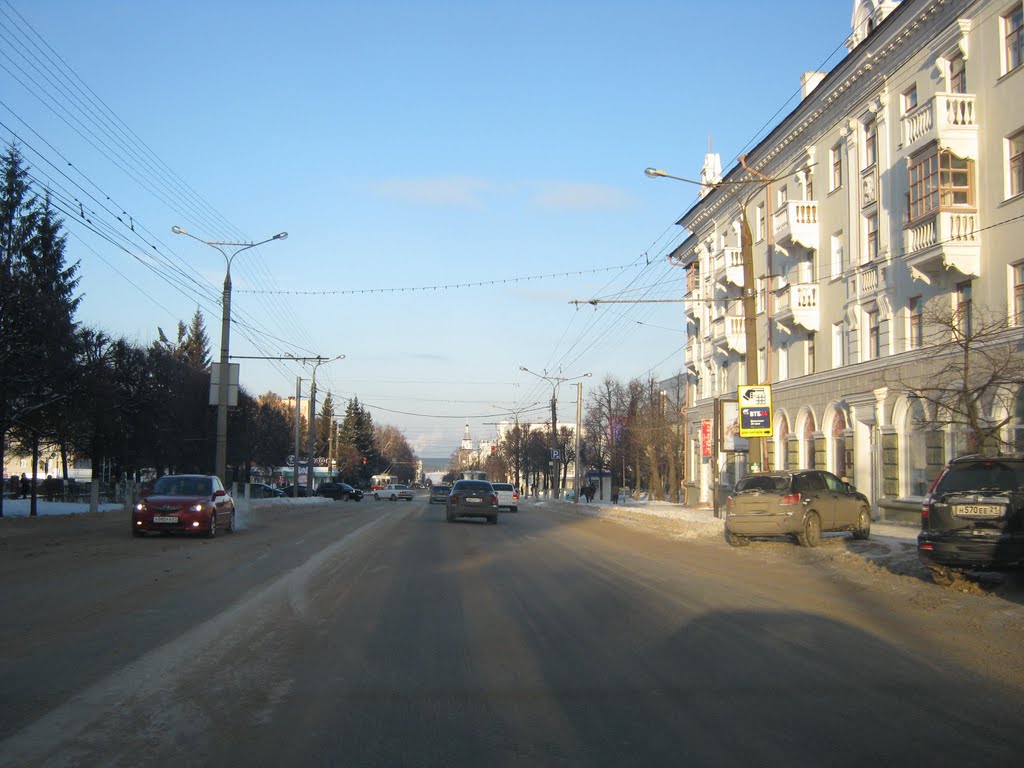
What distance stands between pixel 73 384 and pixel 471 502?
14004 millimetres

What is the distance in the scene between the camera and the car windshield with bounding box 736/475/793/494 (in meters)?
19.9

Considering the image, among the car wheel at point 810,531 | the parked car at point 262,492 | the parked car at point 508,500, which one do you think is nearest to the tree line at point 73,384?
the parked car at point 262,492

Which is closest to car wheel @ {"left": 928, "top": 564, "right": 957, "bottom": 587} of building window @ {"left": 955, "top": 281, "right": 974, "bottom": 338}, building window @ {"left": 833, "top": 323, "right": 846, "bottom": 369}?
building window @ {"left": 955, "top": 281, "right": 974, "bottom": 338}

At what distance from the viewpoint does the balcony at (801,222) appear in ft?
115

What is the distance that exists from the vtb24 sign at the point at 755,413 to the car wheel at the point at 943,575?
1253cm

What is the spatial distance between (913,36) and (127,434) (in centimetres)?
3854

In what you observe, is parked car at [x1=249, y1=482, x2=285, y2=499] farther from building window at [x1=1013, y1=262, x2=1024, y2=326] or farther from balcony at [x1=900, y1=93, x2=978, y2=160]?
building window at [x1=1013, y1=262, x2=1024, y2=326]

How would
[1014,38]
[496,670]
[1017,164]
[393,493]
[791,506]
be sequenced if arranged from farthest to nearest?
[393,493] → [1017,164] → [1014,38] → [791,506] → [496,670]

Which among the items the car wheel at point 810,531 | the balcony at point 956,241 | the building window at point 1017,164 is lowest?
the car wheel at point 810,531

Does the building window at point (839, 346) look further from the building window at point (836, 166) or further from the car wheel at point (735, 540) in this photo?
the car wheel at point (735, 540)

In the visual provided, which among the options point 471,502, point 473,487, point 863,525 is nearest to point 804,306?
point 473,487

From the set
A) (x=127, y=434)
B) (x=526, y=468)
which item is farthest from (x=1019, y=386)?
(x=526, y=468)

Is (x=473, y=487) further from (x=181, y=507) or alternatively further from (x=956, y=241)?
(x=956, y=241)

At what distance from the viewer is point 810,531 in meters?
19.7
